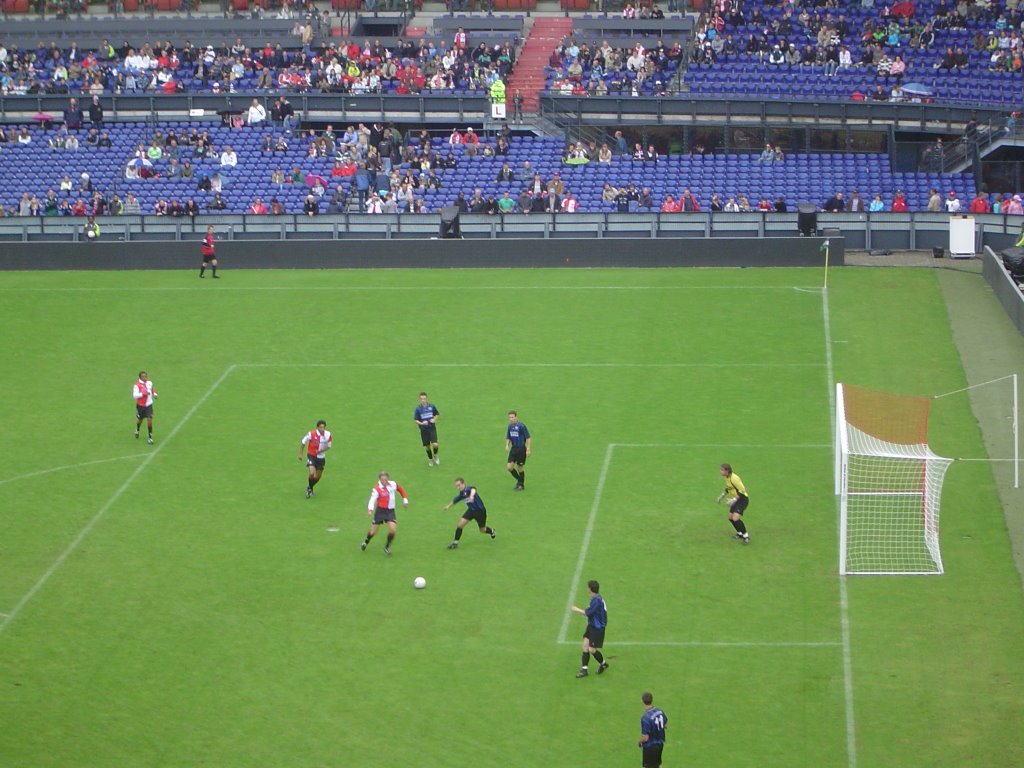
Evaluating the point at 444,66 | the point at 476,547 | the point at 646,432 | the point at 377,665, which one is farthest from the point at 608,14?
the point at 377,665

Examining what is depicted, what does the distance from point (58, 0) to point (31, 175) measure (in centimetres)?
1569

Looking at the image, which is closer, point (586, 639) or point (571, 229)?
point (586, 639)

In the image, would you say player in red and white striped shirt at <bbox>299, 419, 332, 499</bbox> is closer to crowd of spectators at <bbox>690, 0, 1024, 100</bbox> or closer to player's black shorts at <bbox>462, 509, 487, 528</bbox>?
player's black shorts at <bbox>462, 509, 487, 528</bbox>

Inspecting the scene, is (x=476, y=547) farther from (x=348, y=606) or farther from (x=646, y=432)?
(x=646, y=432)

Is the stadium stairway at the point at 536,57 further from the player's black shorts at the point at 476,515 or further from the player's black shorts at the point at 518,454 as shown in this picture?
the player's black shorts at the point at 476,515

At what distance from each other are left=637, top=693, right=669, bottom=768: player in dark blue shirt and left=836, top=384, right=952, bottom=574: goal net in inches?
276

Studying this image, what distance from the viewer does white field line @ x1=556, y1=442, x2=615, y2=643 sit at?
1046 inches

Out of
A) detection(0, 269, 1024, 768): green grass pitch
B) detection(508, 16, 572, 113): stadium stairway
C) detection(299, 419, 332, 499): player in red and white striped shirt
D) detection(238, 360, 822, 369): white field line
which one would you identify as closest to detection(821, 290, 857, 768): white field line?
detection(0, 269, 1024, 768): green grass pitch

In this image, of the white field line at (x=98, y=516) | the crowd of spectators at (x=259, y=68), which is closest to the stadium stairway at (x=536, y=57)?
the crowd of spectators at (x=259, y=68)

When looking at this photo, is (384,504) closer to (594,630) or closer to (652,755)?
(594,630)

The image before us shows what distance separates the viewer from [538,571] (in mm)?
28531

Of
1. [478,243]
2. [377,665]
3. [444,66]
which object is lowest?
[377,665]

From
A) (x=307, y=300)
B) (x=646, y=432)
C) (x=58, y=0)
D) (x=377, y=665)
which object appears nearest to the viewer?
(x=377, y=665)

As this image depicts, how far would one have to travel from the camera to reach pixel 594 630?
2409 cm
